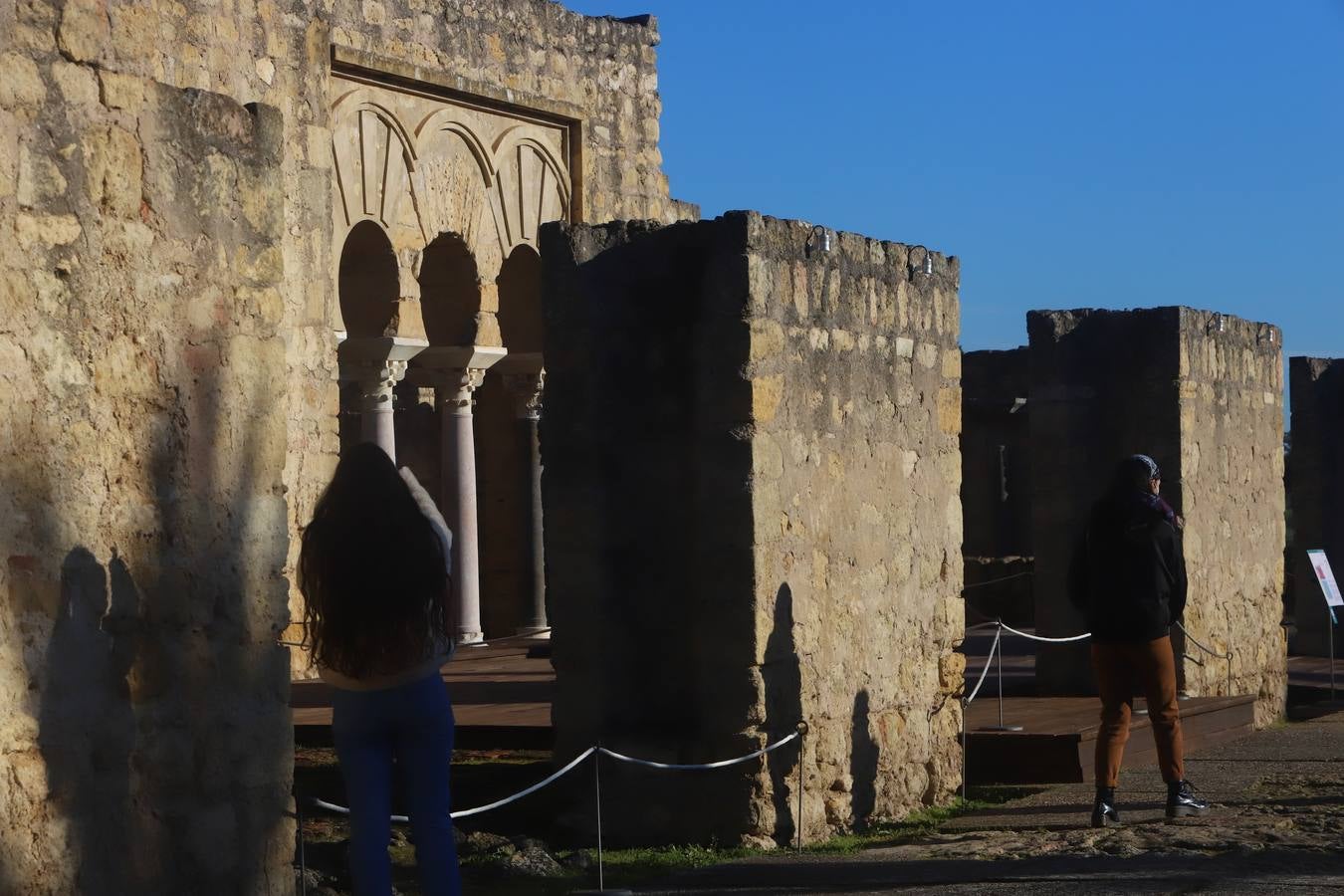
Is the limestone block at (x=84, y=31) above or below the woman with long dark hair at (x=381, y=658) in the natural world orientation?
above

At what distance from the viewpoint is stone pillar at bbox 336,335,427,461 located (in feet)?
45.4

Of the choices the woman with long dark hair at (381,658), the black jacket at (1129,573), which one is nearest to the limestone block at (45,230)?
the woman with long dark hair at (381,658)

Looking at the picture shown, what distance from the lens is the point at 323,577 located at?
4.64 m

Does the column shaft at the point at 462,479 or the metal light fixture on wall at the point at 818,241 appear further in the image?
the column shaft at the point at 462,479

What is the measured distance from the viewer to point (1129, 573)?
7.23m

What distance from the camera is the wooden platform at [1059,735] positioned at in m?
8.55

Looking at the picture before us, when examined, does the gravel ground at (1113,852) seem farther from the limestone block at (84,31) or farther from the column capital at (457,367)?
the column capital at (457,367)

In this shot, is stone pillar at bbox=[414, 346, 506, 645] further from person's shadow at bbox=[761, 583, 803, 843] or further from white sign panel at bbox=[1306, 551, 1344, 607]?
person's shadow at bbox=[761, 583, 803, 843]

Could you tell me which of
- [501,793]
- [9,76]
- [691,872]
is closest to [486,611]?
[501,793]

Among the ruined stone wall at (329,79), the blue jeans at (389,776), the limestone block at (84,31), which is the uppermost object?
the ruined stone wall at (329,79)

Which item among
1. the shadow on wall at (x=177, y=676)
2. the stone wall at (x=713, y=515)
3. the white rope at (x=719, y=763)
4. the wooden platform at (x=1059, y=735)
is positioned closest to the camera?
the shadow on wall at (x=177, y=676)

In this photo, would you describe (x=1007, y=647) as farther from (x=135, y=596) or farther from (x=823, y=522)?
(x=135, y=596)

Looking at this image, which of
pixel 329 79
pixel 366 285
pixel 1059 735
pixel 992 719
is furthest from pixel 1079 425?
pixel 366 285

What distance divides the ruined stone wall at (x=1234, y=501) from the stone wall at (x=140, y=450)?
655 cm
